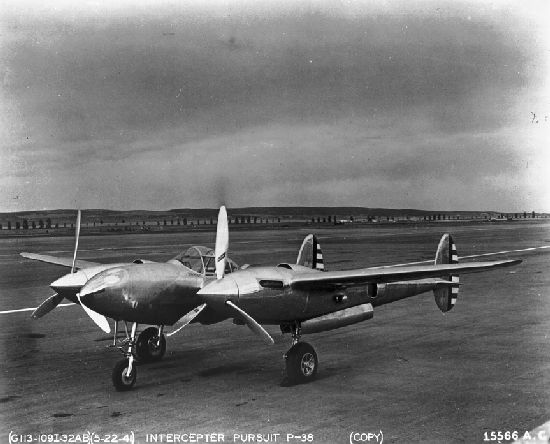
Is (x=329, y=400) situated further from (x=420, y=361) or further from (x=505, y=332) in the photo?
(x=505, y=332)

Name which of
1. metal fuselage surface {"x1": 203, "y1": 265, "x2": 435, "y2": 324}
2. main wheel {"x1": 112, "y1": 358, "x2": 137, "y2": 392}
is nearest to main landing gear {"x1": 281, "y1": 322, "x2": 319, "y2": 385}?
metal fuselage surface {"x1": 203, "y1": 265, "x2": 435, "y2": 324}

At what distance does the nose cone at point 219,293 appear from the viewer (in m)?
11.6

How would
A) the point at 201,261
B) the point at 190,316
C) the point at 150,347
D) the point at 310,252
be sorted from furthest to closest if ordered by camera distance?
the point at 310,252 → the point at 150,347 → the point at 201,261 → the point at 190,316

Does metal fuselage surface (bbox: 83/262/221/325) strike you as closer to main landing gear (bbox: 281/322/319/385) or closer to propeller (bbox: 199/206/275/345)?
propeller (bbox: 199/206/275/345)

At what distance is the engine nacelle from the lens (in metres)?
13.2

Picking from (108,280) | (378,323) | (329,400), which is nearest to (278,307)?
(329,400)

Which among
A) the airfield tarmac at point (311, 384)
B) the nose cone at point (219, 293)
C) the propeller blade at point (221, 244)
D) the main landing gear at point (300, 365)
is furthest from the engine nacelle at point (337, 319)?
the propeller blade at point (221, 244)

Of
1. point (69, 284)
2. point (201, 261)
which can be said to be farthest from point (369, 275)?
point (69, 284)

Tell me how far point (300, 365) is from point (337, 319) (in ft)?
5.98

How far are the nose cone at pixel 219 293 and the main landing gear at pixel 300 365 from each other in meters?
1.70

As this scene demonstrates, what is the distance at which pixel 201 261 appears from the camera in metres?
A: 13.2

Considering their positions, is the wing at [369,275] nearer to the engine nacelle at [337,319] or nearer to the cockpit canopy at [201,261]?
the engine nacelle at [337,319]

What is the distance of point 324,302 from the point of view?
12.8 m

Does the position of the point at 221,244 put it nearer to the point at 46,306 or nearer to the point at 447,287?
the point at 46,306
